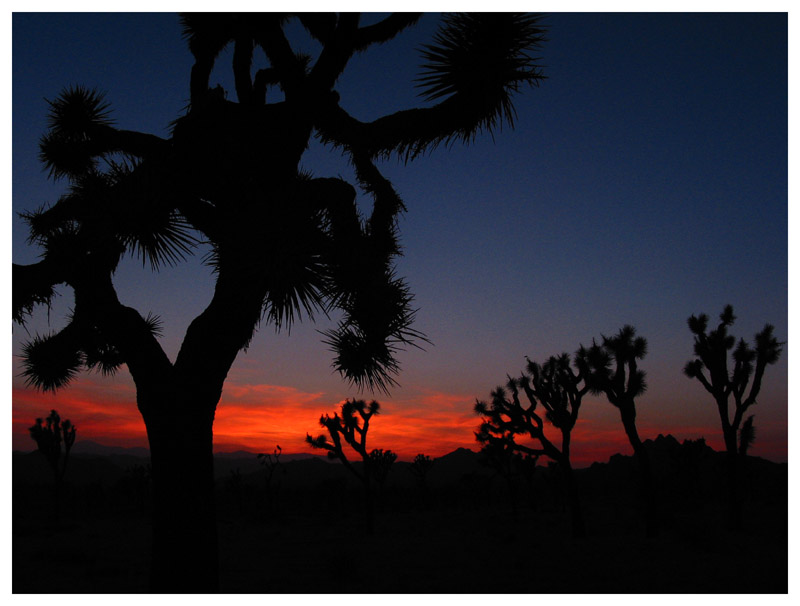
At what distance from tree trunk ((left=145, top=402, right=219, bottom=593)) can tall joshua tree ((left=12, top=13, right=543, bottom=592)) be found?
10mm

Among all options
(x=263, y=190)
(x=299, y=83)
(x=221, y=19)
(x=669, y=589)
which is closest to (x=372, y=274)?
(x=263, y=190)

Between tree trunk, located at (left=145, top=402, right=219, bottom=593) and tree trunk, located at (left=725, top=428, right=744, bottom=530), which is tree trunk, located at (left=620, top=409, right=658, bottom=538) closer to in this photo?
tree trunk, located at (left=725, top=428, right=744, bottom=530)

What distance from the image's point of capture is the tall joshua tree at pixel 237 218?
370 cm

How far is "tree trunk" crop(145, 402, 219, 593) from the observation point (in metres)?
3.68

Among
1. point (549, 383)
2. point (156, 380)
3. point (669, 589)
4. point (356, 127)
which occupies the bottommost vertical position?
point (669, 589)

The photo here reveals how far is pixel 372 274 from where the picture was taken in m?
4.66

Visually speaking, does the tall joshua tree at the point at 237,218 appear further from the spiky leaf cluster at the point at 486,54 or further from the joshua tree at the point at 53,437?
the joshua tree at the point at 53,437

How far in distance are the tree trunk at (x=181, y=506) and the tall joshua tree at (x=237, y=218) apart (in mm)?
10

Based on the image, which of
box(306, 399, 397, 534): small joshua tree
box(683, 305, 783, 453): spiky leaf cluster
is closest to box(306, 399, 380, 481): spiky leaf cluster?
box(306, 399, 397, 534): small joshua tree

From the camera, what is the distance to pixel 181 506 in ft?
12.2

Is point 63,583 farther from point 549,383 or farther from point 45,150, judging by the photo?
point 549,383

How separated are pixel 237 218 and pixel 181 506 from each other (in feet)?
7.29

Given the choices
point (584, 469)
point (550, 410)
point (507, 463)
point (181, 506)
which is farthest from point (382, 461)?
point (584, 469)
